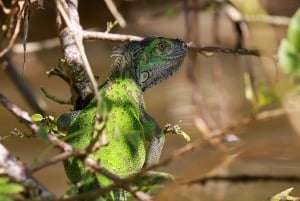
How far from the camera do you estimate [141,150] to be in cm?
279

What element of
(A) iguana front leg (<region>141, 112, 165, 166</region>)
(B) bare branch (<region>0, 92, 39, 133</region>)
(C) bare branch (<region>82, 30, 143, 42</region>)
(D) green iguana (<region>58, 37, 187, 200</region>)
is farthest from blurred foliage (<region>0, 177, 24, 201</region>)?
(A) iguana front leg (<region>141, 112, 165, 166</region>)

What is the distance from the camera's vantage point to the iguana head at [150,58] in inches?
132

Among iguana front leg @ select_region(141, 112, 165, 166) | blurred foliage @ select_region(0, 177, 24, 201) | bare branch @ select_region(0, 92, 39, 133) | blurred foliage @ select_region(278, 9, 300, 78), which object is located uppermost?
blurred foliage @ select_region(278, 9, 300, 78)

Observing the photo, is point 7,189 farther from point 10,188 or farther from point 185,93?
point 185,93

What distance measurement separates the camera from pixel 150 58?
3459mm

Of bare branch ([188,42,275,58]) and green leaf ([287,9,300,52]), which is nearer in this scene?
green leaf ([287,9,300,52])

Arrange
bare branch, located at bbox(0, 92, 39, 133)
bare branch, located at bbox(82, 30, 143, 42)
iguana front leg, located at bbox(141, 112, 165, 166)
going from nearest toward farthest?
bare branch, located at bbox(0, 92, 39, 133)
bare branch, located at bbox(82, 30, 143, 42)
iguana front leg, located at bbox(141, 112, 165, 166)

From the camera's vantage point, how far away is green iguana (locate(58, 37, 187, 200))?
8.32 ft

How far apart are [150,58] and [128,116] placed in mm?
644

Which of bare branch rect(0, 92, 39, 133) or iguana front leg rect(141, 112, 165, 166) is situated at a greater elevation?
bare branch rect(0, 92, 39, 133)

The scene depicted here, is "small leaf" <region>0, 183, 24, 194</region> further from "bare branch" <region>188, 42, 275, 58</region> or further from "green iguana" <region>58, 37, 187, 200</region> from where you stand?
"bare branch" <region>188, 42, 275, 58</region>

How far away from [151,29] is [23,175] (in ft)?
27.2

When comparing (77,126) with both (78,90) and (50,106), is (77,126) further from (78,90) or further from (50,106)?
(50,106)

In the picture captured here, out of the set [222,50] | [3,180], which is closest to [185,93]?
[222,50]
